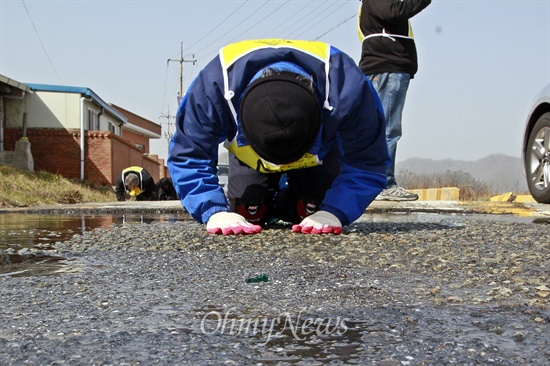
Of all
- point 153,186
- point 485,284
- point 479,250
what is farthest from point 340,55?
point 153,186

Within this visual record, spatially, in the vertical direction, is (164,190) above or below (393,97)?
below

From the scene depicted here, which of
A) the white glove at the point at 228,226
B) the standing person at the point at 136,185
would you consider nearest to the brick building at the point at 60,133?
the standing person at the point at 136,185

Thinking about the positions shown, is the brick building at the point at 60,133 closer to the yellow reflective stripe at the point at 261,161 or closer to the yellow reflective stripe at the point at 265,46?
the yellow reflective stripe at the point at 261,161

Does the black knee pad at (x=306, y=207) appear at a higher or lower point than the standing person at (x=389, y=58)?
lower

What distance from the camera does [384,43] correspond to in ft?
18.2

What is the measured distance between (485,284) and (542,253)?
0.81 meters

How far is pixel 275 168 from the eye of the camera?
3.46 m

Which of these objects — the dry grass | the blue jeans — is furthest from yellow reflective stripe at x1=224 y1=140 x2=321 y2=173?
the dry grass

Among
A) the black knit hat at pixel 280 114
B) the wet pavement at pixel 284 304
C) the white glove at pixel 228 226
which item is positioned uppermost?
the black knit hat at pixel 280 114

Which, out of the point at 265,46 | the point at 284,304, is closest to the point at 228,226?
the point at 265,46

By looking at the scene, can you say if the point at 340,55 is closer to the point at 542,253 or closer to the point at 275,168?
the point at 275,168

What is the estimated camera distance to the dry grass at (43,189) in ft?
39.6

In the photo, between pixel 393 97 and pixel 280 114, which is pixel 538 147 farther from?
pixel 280 114

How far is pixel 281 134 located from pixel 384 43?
2963 mm
